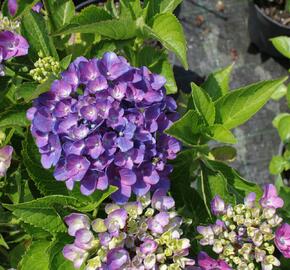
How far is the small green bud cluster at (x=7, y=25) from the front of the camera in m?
1.24

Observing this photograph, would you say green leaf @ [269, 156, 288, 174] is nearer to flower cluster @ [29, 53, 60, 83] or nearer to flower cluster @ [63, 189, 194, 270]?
flower cluster @ [63, 189, 194, 270]

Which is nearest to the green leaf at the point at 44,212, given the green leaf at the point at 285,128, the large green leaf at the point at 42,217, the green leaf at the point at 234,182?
the large green leaf at the point at 42,217

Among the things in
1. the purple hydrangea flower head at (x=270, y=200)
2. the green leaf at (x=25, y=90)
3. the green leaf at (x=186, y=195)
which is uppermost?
the green leaf at (x=25, y=90)

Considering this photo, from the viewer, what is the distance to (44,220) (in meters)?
1.15

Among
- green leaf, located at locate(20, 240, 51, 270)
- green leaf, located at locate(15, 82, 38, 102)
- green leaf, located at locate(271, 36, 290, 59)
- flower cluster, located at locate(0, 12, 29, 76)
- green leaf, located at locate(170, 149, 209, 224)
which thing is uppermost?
flower cluster, located at locate(0, 12, 29, 76)

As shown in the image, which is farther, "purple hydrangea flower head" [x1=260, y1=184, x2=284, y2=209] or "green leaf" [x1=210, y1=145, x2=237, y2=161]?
"green leaf" [x1=210, y1=145, x2=237, y2=161]

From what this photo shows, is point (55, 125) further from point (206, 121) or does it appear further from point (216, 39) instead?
point (216, 39)

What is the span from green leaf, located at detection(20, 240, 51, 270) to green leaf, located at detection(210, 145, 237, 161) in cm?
59

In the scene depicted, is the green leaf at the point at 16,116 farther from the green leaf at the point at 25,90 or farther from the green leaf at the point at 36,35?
the green leaf at the point at 36,35

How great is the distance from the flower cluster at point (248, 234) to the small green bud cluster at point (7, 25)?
586 millimetres

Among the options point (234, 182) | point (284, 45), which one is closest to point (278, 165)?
point (284, 45)

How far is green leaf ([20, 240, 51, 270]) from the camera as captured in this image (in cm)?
120

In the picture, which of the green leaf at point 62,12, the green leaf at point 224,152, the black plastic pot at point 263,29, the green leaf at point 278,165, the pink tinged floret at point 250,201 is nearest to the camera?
the pink tinged floret at point 250,201

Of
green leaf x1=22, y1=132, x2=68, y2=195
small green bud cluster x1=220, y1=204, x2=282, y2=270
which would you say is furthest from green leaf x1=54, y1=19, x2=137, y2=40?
small green bud cluster x1=220, y1=204, x2=282, y2=270
